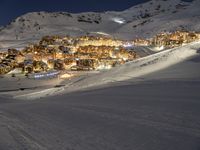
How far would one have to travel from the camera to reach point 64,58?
12019 cm

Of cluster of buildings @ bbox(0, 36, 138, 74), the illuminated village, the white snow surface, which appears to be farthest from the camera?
cluster of buildings @ bbox(0, 36, 138, 74)

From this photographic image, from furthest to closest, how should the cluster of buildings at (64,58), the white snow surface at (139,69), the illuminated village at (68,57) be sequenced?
the cluster of buildings at (64,58)
the illuminated village at (68,57)
the white snow surface at (139,69)

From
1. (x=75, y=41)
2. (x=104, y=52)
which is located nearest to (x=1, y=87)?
(x=104, y=52)

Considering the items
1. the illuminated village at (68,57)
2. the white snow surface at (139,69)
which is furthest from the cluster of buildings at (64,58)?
the white snow surface at (139,69)

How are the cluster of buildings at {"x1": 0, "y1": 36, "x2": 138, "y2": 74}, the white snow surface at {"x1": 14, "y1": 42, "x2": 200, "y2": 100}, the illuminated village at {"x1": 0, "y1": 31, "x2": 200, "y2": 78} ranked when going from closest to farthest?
the white snow surface at {"x1": 14, "y1": 42, "x2": 200, "y2": 100} → the illuminated village at {"x1": 0, "y1": 31, "x2": 200, "y2": 78} → the cluster of buildings at {"x1": 0, "y1": 36, "x2": 138, "y2": 74}

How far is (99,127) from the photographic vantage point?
35.9ft

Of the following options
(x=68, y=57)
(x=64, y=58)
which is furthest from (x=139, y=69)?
(x=64, y=58)

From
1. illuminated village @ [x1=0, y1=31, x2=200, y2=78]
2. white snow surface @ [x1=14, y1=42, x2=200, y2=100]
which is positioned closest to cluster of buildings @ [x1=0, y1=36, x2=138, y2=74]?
illuminated village @ [x1=0, y1=31, x2=200, y2=78]

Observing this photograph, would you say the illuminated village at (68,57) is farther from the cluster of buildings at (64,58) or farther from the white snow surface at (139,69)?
the white snow surface at (139,69)

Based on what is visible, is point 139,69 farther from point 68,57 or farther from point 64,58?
point 64,58

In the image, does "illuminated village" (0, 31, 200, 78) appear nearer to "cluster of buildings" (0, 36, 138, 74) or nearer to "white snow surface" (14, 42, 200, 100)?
"cluster of buildings" (0, 36, 138, 74)

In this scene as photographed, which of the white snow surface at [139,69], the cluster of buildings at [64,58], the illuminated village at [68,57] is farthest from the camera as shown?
the cluster of buildings at [64,58]

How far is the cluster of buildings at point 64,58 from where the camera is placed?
102688mm

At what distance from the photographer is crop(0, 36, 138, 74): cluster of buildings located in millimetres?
102688
